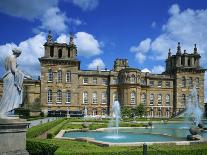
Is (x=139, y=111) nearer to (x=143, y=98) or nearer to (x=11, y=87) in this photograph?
(x=143, y=98)

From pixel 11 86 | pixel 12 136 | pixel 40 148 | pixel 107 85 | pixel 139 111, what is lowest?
pixel 139 111

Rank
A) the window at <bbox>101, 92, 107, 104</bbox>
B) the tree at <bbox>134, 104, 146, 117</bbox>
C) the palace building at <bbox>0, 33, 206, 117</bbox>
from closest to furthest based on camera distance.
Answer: the tree at <bbox>134, 104, 146, 117</bbox> → the palace building at <bbox>0, 33, 206, 117</bbox> → the window at <bbox>101, 92, 107, 104</bbox>

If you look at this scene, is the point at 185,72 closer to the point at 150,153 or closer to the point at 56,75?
the point at 56,75

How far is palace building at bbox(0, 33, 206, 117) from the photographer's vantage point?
59.9 m

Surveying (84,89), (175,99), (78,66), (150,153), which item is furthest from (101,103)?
(150,153)

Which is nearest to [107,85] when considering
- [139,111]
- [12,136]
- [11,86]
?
[139,111]

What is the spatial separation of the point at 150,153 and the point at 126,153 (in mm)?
1005

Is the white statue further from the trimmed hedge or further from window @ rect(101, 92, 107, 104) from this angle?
window @ rect(101, 92, 107, 104)

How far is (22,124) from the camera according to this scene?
9.71 m

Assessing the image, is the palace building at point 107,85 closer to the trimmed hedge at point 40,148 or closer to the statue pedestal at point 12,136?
the trimmed hedge at point 40,148

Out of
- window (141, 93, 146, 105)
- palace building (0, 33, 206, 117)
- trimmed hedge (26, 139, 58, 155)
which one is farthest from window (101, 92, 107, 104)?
trimmed hedge (26, 139, 58, 155)

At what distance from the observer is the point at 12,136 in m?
9.47

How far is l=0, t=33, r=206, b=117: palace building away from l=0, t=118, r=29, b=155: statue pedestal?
163 ft

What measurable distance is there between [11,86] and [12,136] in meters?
1.45
